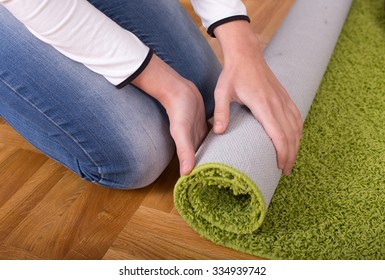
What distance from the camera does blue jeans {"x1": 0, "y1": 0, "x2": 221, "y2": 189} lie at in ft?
2.74

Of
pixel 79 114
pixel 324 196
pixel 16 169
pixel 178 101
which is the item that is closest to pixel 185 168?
pixel 178 101

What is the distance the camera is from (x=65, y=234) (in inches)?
36.4

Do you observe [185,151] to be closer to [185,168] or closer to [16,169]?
[185,168]

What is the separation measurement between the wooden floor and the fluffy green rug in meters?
0.07

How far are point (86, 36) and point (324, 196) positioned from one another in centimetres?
59

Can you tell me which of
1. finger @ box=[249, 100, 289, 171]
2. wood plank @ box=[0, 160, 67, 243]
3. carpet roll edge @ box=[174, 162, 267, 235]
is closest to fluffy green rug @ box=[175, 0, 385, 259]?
carpet roll edge @ box=[174, 162, 267, 235]

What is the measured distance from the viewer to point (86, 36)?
0.74 m

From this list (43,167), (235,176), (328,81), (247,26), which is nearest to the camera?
(235,176)

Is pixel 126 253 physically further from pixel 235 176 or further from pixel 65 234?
pixel 235 176

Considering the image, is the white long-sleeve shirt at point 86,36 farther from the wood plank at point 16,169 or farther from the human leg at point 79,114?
the wood plank at point 16,169

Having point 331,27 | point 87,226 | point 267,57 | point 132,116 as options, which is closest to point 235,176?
point 132,116

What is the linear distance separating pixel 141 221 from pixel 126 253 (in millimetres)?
85

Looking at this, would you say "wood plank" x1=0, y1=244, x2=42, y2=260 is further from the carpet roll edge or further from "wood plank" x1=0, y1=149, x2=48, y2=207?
the carpet roll edge

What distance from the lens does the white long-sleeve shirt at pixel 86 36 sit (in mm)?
692
